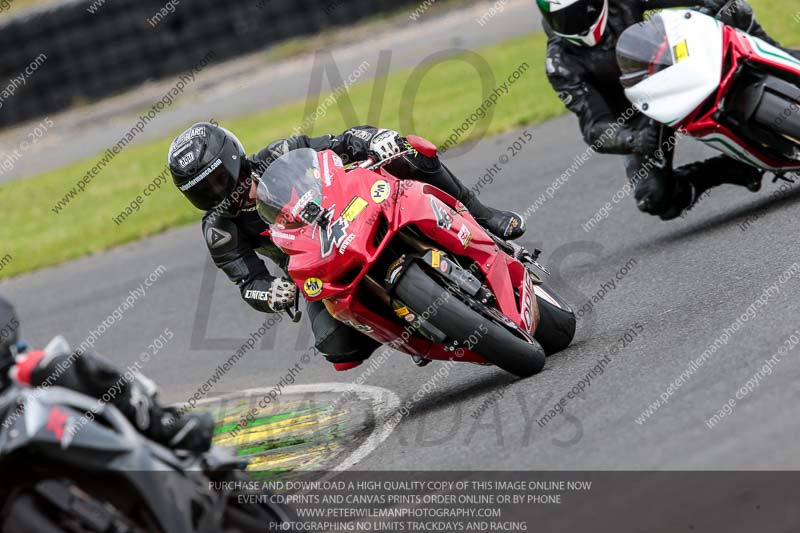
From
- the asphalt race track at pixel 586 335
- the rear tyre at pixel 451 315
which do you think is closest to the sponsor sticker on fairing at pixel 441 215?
the rear tyre at pixel 451 315

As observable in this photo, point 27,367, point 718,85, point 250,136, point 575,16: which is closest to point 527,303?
point 718,85

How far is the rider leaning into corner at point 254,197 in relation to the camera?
6.77m

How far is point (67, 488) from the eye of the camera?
3889 mm

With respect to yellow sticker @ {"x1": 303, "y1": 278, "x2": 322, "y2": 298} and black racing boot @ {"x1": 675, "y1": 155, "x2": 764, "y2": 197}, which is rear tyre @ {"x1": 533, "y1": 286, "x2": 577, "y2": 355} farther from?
black racing boot @ {"x1": 675, "y1": 155, "x2": 764, "y2": 197}

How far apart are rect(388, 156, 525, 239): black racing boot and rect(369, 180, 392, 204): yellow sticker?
858 mm

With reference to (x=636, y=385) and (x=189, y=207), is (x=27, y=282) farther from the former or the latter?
(x=636, y=385)

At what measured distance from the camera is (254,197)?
7109mm

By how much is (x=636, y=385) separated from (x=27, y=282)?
30.3 ft

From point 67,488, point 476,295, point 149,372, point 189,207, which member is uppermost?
point 67,488

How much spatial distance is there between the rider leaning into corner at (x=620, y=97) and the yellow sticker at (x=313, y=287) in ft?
9.78

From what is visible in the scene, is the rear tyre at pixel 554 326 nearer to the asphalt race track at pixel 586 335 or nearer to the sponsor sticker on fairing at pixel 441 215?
the asphalt race track at pixel 586 335

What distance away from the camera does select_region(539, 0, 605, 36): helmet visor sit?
26.4ft

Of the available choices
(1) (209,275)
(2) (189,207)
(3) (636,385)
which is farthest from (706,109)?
(2) (189,207)

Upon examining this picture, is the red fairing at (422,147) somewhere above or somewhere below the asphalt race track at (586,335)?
above
